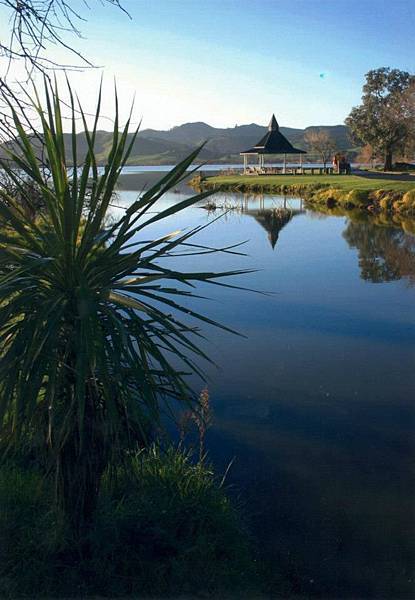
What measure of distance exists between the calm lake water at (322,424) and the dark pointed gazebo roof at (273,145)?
45393 mm

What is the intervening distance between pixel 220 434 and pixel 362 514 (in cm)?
220

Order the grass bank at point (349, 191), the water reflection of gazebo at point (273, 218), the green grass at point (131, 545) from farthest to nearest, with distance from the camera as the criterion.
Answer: the grass bank at point (349, 191)
the water reflection of gazebo at point (273, 218)
the green grass at point (131, 545)

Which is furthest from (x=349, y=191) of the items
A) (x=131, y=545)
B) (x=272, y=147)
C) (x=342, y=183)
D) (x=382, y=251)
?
(x=131, y=545)

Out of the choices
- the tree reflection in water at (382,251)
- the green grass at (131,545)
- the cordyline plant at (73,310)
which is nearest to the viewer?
the cordyline plant at (73,310)

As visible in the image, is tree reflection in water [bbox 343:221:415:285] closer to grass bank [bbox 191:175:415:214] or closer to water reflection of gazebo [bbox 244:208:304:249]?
water reflection of gazebo [bbox 244:208:304:249]

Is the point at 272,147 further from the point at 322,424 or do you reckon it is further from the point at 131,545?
the point at 131,545

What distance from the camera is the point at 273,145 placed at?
62.1 meters

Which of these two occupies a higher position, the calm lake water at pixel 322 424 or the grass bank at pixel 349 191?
the grass bank at pixel 349 191

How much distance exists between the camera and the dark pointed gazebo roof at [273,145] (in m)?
59.8

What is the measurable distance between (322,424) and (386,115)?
177 feet

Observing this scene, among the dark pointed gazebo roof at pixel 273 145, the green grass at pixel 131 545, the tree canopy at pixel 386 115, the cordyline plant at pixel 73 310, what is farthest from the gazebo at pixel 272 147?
the cordyline plant at pixel 73 310

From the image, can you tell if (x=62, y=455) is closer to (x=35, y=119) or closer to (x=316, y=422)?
(x=35, y=119)

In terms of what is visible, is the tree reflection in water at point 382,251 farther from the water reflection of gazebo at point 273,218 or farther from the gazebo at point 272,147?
the gazebo at point 272,147

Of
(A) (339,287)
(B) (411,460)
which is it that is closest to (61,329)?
(B) (411,460)
